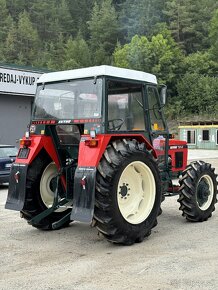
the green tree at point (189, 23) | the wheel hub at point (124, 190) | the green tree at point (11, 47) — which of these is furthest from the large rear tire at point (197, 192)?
the green tree at point (11, 47)

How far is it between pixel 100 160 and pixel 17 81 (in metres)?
18.1

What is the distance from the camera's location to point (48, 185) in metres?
7.69

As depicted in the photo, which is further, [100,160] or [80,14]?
[80,14]

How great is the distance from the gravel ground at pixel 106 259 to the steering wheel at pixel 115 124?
173 cm

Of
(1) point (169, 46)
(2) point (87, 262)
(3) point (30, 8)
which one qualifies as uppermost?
(3) point (30, 8)

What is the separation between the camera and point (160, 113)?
7816 mm

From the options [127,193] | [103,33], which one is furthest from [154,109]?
[103,33]

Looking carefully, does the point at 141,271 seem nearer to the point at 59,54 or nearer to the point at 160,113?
the point at 160,113

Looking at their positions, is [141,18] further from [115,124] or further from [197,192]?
[115,124]

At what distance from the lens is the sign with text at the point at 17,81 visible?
22891 mm

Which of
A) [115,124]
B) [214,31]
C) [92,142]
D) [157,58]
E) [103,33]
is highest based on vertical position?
[103,33]

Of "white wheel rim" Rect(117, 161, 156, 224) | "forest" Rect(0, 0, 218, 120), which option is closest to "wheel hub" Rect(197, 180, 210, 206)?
"white wheel rim" Rect(117, 161, 156, 224)

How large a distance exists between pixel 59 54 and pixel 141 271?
317 feet

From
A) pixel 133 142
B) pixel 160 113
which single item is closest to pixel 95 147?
pixel 133 142
